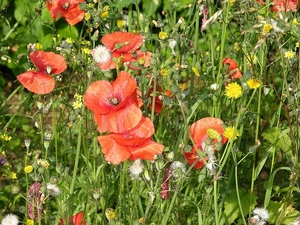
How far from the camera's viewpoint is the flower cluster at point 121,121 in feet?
5.44

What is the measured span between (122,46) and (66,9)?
568 millimetres

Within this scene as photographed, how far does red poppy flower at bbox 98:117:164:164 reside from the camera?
1.64 meters

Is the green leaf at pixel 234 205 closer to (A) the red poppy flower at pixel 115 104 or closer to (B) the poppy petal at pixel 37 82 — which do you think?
(A) the red poppy flower at pixel 115 104

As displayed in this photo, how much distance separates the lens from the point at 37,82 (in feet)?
6.22

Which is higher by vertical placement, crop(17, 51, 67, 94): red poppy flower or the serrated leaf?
the serrated leaf

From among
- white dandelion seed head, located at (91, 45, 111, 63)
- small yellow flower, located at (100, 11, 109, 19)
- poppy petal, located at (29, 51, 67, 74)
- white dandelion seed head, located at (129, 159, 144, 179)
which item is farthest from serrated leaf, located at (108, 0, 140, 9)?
white dandelion seed head, located at (129, 159, 144, 179)

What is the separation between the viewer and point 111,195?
217 cm

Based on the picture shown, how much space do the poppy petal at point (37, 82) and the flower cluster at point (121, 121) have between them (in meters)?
0.20

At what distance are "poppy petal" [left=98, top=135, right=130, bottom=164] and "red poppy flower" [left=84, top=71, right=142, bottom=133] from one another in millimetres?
29

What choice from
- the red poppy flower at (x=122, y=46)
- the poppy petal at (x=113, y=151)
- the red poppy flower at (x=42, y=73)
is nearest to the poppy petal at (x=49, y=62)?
the red poppy flower at (x=42, y=73)

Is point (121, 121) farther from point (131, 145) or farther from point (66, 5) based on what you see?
point (66, 5)

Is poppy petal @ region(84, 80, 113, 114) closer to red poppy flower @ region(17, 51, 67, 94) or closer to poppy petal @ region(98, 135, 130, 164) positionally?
poppy petal @ region(98, 135, 130, 164)

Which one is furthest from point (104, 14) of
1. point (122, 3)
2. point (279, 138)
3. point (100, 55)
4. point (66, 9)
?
point (279, 138)

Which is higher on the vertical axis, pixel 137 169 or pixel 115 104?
pixel 115 104
